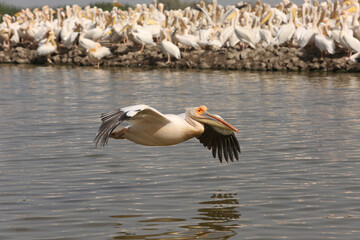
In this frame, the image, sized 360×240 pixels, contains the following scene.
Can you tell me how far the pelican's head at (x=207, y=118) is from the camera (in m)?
8.24

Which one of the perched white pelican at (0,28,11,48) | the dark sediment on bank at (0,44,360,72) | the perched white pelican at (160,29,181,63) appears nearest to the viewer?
the dark sediment on bank at (0,44,360,72)

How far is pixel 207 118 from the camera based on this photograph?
27.7ft

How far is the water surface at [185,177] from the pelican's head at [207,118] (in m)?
0.73

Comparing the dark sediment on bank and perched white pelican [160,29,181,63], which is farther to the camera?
perched white pelican [160,29,181,63]

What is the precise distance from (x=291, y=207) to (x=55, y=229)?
2.40 meters

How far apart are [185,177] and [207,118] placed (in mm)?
1014

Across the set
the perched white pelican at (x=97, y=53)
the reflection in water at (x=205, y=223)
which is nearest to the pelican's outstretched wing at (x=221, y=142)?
the reflection in water at (x=205, y=223)

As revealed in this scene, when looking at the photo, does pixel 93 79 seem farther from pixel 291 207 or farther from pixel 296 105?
pixel 291 207

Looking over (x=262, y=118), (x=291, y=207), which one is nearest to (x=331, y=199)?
(x=291, y=207)

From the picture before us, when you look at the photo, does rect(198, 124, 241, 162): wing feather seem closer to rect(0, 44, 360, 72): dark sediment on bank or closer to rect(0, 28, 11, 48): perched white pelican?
rect(0, 44, 360, 72): dark sediment on bank

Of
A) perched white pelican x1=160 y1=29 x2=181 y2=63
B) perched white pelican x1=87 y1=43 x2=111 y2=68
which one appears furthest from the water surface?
perched white pelican x1=87 y1=43 x2=111 y2=68

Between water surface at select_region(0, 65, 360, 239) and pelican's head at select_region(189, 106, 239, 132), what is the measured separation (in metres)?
0.73

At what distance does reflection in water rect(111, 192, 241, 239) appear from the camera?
6914 mm

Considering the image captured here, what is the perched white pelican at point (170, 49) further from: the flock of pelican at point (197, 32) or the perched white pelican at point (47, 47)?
the perched white pelican at point (47, 47)
